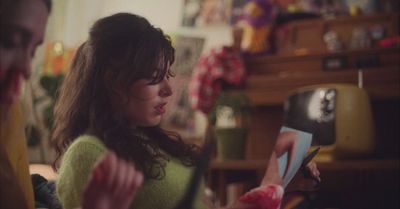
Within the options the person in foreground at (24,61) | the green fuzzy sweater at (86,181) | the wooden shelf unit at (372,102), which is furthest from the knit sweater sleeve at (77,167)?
the wooden shelf unit at (372,102)

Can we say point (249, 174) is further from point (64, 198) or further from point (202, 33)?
point (64, 198)

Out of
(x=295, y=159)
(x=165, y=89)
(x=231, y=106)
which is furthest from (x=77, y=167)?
(x=231, y=106)

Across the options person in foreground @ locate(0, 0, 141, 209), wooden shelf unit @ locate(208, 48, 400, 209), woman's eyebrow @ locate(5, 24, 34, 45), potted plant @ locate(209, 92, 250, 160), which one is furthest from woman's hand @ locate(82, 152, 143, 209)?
potted plant @ locate(209, 92, 250, 160)

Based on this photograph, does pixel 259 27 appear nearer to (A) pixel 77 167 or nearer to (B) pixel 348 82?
(B) pixel 348 82

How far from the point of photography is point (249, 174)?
6.98ft

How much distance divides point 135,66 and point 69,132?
4.6 inches

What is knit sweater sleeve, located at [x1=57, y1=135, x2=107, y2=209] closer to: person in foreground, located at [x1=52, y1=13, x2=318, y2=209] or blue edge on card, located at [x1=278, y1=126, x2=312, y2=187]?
person in foreground, located at [x1=52, y1=13, x2=318, y2=209]

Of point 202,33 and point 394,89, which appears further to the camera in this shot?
point 202,33

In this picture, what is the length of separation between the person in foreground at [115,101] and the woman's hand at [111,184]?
0.23 ft

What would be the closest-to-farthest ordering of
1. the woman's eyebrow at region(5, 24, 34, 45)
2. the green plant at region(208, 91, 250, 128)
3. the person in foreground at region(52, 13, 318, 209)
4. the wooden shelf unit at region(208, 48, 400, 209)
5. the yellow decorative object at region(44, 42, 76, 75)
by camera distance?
the woman's eyebrow at region(5, 24, 34, 45) → the person in foreground at region(52, 13, 318, 209) → the wooden shelf unit at region(208, 48, 400, 209) → the green plant at region(208, 91, 250, 128) → the yellow decorative object at region(44, 42, 76, 75)

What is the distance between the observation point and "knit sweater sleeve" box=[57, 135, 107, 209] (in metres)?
0.48

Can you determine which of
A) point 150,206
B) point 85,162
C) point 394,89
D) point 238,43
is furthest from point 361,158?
point 85,162

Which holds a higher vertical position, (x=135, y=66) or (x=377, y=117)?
(x=135, y=66)

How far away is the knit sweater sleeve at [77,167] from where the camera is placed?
0.48 m
